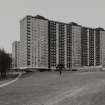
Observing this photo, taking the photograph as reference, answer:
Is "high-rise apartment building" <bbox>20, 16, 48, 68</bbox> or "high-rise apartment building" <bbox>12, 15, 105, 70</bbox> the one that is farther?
"high-rise apartment building" <bbox>12, 15, 105, 70</bbox>

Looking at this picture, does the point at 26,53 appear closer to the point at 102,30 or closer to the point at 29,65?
the point at 29,65

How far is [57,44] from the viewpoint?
14050 centimetres

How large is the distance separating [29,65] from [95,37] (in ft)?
212

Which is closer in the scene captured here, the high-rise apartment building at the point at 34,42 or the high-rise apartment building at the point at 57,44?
the high-rise apartment building at the point at 34,42


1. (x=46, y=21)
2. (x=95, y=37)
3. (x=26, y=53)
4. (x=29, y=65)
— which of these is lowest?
(x=29, y=65)

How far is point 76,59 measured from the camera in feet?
478

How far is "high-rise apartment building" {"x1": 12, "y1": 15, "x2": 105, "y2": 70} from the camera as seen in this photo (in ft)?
421

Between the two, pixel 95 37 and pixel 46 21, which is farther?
pixel 95 37

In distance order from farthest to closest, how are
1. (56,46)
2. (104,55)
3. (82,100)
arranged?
(104,55), (56,46), (82,100)

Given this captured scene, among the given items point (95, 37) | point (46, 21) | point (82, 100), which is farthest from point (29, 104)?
point (95, 37)

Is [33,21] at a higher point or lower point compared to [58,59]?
higher

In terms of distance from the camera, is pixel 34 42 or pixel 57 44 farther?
pixel 57 44

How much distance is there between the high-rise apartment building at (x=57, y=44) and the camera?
128 m

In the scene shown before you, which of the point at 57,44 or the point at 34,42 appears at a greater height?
the point at 34,42
